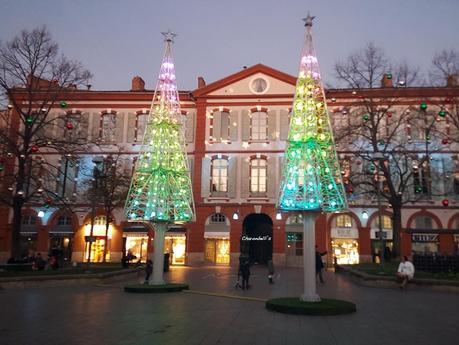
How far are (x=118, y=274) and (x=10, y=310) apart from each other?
11139 mm

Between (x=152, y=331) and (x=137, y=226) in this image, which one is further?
(x=137, y=226)

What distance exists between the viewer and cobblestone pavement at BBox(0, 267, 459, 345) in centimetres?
944

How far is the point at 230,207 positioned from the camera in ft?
130

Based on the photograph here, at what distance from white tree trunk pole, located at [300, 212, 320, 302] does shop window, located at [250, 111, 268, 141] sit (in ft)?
87.2

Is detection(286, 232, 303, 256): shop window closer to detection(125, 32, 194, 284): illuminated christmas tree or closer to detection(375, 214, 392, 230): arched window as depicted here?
detection(375, 214, 392, 230): arched window

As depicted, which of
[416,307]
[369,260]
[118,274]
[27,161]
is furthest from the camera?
[369,260]

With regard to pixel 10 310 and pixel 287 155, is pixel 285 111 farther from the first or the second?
pixel 10 310

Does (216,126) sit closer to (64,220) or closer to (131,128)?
(131,128)

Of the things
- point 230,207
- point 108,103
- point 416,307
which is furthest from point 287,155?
point 108,103

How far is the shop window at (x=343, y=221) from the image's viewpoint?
3856 centimetres

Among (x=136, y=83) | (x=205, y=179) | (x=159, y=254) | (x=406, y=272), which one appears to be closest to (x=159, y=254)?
(x=159, y=254)

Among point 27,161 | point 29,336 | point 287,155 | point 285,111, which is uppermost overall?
point 285,111

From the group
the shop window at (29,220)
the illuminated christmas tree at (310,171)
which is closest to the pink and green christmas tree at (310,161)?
the illuminated christmas tree at (310,171)

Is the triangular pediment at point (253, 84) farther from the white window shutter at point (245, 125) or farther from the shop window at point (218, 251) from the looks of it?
the shop window at point (218, 251)
